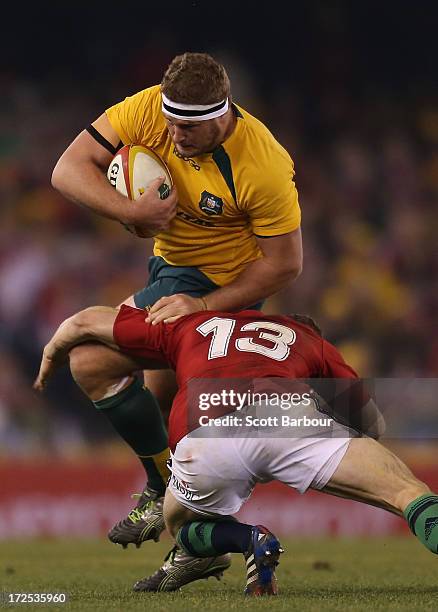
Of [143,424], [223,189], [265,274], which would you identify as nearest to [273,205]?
[223,189]

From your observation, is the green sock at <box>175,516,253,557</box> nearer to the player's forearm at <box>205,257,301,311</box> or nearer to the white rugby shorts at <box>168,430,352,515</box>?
the white rugby shorts at <box>168,430,352,515</box>

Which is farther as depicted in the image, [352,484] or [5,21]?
[5,21]

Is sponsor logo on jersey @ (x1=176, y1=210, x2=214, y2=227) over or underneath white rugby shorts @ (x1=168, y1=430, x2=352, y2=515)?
over

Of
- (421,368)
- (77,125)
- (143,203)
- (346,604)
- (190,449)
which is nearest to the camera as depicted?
(346,604)

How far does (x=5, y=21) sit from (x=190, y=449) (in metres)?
9.43

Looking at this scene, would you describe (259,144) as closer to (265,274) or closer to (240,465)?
(265,274)

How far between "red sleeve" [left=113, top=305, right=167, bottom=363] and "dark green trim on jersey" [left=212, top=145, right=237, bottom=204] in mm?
723

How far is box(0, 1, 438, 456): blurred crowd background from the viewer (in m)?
10.8

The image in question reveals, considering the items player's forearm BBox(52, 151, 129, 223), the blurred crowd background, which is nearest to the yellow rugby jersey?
player's forearm BBox(52, 151, 129, 223)

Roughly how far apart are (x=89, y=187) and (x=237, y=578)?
6.08ft

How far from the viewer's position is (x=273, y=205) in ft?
17.4

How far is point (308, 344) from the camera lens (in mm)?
4578

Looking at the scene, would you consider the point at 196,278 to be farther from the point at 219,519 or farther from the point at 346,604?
the point at 346,604

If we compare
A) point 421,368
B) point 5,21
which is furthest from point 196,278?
point 5,21
